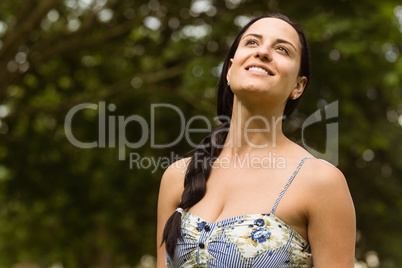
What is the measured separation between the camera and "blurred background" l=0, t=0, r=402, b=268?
9.25m

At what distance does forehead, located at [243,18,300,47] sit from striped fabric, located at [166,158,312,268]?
67cm

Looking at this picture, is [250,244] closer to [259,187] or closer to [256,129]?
[259,187]

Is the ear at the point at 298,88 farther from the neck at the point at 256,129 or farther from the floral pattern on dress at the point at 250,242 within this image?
the floral pattern on dress at the point at 250,242

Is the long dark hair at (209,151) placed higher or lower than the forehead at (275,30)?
lower

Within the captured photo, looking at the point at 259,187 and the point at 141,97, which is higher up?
the point at 259,187

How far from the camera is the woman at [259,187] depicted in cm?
252

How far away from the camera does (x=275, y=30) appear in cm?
293

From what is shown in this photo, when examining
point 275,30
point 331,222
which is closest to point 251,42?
point 275,30

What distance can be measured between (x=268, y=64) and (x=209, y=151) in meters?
0.57

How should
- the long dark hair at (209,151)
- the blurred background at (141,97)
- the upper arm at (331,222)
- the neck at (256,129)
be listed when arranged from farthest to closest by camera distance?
the blurred background at (141,97) < the neck at (256,129) < the long dark hair at (209,151) < the upper arm at (331,222)

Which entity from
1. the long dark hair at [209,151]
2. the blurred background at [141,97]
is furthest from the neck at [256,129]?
the blurred background at [141,97]

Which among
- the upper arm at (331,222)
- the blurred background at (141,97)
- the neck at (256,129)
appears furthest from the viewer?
the blurred background at (141,97)

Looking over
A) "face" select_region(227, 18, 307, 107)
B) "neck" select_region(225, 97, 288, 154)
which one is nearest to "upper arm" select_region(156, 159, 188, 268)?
"neck" select_region(225, 97, 288, 154)

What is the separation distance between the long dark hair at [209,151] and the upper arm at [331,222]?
21.8 inches
